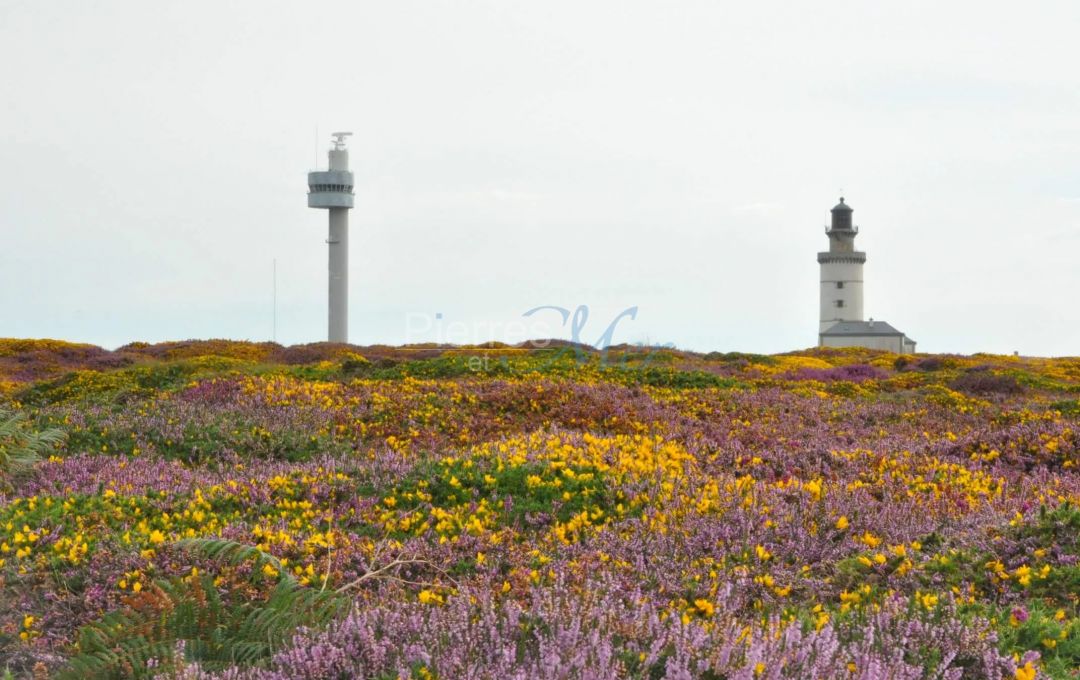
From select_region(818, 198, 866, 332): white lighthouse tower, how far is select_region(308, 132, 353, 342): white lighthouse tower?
161 ft

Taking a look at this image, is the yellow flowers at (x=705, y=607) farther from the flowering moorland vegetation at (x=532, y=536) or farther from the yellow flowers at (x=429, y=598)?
the yellow flowers at (x=429, y=598)

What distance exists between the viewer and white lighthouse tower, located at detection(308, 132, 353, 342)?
82.4 meters

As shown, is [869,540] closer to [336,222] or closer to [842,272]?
[336,222]

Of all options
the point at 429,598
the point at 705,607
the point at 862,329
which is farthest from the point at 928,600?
Result: the point at 862,329

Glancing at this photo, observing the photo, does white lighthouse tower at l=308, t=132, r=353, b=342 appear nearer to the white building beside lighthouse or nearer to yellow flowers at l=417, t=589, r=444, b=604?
the white building beside lighthouse

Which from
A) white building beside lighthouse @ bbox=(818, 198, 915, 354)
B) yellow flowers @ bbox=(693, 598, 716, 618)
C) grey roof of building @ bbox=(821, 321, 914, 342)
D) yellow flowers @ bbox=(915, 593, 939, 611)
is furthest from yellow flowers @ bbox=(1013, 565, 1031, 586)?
white building beside lighthouse @ bbox=(818, 198, 915, 354)

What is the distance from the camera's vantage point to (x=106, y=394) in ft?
74.3

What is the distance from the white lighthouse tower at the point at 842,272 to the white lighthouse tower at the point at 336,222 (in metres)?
49.1

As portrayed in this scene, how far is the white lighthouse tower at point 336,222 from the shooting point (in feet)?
270

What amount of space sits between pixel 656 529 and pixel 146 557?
437 centimetres

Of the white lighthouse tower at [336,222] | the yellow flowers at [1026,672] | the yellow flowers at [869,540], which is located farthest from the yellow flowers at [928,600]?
the white lighthouse tower at [336,222]

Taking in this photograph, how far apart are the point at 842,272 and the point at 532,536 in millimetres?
98522

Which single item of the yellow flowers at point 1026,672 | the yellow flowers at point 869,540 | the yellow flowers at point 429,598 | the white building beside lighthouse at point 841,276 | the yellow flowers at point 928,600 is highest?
the white building beside lighthouse at point 841,276

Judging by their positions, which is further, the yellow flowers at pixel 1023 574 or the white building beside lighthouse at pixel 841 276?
the white building beside lighthouse at pixel 841 276
